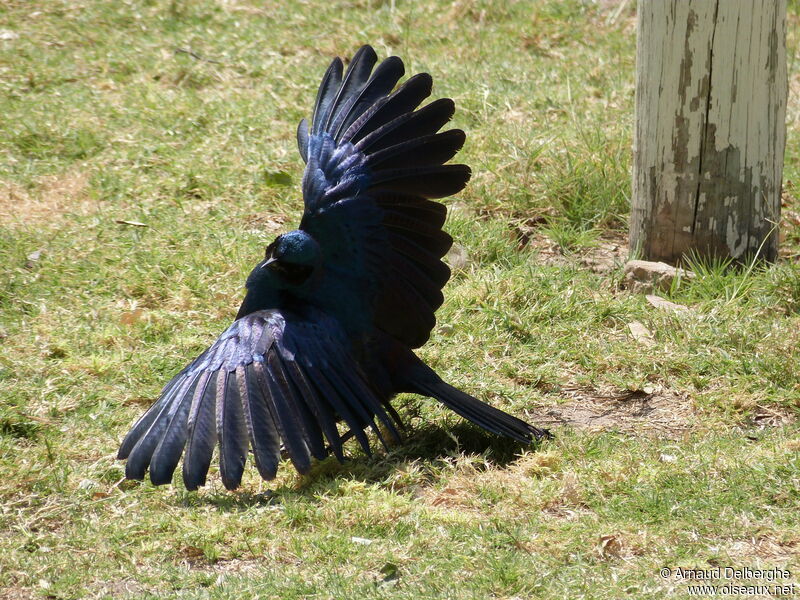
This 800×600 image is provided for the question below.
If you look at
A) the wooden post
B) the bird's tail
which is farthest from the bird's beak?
the wooden post

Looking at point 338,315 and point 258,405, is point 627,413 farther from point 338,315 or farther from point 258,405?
point 258,405

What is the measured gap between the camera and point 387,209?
4.69 metres

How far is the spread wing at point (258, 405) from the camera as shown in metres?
3.79

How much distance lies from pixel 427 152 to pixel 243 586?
2.09 metres

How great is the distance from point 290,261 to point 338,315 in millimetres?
295

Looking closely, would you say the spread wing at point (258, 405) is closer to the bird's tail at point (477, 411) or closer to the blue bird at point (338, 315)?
the blue bird at point (338, 315)

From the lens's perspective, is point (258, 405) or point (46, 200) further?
point (46, 200)

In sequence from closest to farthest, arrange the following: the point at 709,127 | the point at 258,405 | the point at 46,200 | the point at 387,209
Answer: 1. the point at 258,405
2. the point at 387,209
3. the point at 709,127
4. the point at 46,200

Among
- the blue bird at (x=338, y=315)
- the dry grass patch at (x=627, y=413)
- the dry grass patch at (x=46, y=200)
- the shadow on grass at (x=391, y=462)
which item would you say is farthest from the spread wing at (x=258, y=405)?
the dry grass patch at (x=46, y=200)

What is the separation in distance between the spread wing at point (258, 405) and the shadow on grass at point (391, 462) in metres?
0.15

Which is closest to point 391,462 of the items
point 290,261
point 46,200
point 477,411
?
point 477,411

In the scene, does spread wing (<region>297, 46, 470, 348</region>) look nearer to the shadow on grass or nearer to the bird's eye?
the bird's eye

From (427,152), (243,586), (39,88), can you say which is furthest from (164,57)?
(243,586)

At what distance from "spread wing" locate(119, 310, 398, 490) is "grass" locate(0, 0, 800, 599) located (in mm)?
220
